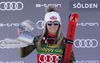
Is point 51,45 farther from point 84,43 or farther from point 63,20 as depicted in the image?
point 84,43

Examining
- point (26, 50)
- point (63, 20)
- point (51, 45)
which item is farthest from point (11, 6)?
point (51, 45)

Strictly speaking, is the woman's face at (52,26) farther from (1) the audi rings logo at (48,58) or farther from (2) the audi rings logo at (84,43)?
(2) the audi rings logo at (84,43)

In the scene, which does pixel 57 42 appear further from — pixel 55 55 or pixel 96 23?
pixel 96 23

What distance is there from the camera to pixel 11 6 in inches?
129

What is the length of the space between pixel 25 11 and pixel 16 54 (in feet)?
2.98

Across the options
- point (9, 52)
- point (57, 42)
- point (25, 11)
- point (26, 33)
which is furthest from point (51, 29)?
point (9, 52)

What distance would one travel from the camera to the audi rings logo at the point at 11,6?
3271 millimetres

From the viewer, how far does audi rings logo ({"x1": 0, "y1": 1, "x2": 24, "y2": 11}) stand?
129 inches

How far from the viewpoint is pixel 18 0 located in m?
3.28

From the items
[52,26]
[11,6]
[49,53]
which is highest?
[11,6]

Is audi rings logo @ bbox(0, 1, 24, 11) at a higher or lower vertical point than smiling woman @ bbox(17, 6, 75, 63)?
higher

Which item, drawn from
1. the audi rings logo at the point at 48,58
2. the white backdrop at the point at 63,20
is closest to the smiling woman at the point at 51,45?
the audi rings logo at the point at 48,58

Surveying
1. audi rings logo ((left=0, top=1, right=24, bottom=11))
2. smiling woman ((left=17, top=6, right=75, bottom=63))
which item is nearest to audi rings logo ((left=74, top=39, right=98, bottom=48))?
audi rings logo ((left=0, top=1, right=24, bottom=11))

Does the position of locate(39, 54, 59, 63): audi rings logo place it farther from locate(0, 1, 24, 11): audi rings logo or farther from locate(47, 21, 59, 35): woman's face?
locate(0, 1, 24, 11): audi rings logo
